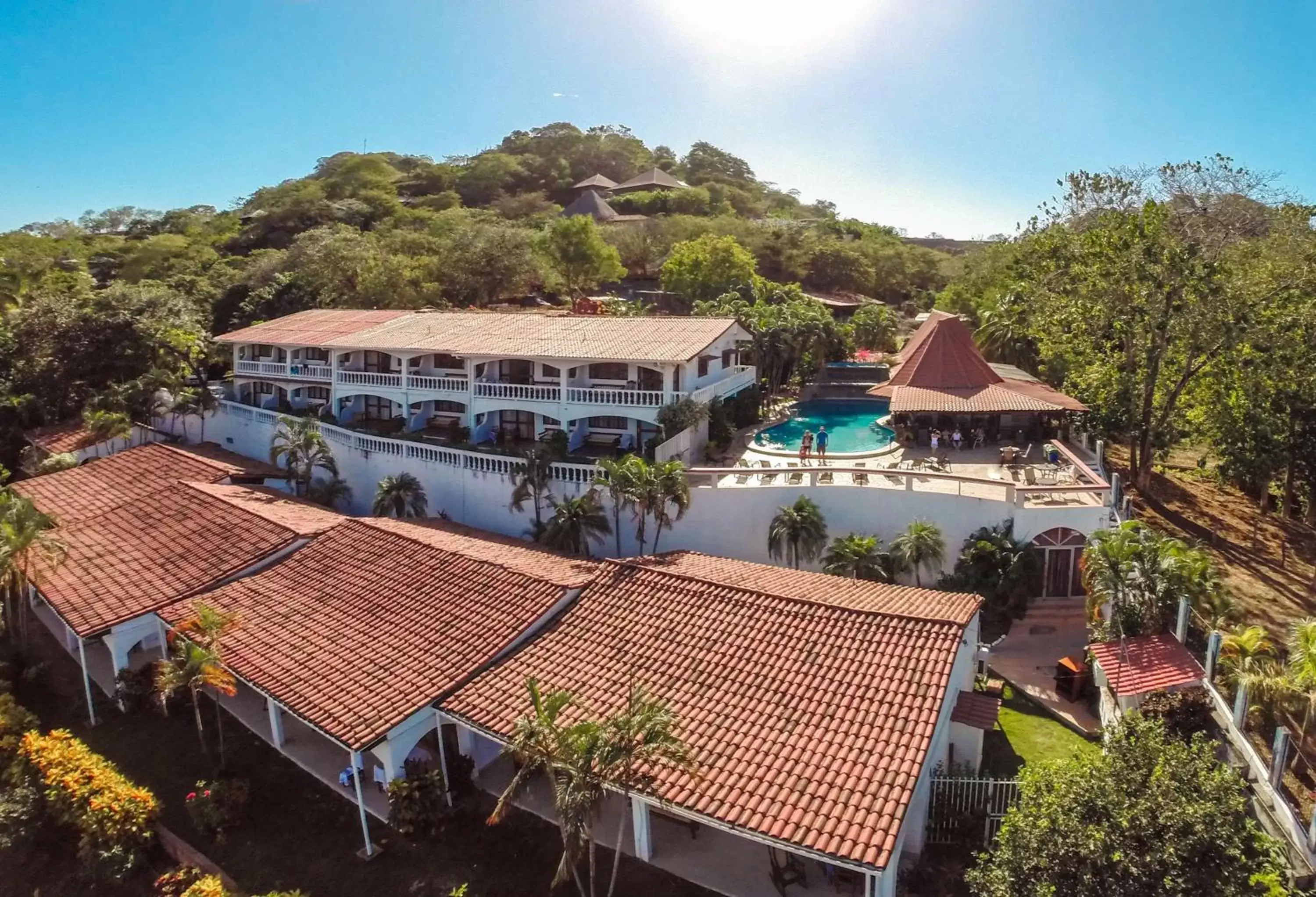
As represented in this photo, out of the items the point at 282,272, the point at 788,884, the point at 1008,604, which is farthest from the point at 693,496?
the point at 282,272

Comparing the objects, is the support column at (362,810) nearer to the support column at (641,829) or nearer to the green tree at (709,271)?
the support column at (641,829)

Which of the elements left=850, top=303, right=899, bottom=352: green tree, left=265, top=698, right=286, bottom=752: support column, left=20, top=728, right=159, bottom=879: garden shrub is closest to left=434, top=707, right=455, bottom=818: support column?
left=265, top=698, right=286, bottom=752: support column

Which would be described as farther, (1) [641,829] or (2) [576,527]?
(2) [576,527]

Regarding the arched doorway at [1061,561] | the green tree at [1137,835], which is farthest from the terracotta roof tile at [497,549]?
the arched doorway at [1061,561]

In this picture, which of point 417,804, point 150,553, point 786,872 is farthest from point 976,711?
point 150,553

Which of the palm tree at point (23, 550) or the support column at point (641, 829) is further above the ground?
the palm tree at point (23, 550)

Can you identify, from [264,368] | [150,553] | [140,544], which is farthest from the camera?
[264,368]

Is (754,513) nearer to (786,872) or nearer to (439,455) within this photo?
(439,455)
